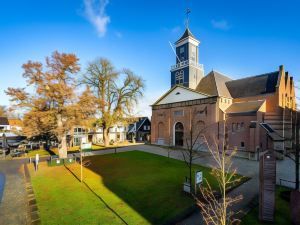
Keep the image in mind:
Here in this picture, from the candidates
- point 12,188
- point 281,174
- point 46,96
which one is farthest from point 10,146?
point 281,174

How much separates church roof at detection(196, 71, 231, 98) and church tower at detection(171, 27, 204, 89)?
82.2 inches

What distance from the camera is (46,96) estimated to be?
21.9 m

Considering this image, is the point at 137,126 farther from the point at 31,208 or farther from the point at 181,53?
the point at 31,208

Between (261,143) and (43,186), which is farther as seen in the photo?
(261,143)

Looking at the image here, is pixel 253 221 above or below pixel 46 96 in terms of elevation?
below

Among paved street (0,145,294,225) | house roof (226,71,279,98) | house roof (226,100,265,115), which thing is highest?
house roof (226,71,279,98)

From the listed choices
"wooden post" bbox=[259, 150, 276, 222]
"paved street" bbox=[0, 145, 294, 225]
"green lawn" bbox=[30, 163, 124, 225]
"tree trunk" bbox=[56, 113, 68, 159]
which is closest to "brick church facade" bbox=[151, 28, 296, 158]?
"paved street" bbox=[0, 145, 294, 225]

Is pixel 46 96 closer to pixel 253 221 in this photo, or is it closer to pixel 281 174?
pixel 253 221

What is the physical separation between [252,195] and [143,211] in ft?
27.7

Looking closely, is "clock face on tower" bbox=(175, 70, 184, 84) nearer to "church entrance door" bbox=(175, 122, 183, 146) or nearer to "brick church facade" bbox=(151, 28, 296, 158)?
"brick church facade" bbox=(151, 28, 296, 158)

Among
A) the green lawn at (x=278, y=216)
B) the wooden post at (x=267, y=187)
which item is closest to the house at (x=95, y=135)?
the green lawn at (x=278, y=216)

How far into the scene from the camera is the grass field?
31.7 ft

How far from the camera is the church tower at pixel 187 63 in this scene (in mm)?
37594

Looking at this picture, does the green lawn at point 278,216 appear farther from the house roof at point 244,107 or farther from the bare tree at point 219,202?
the house roof at point 244,107
